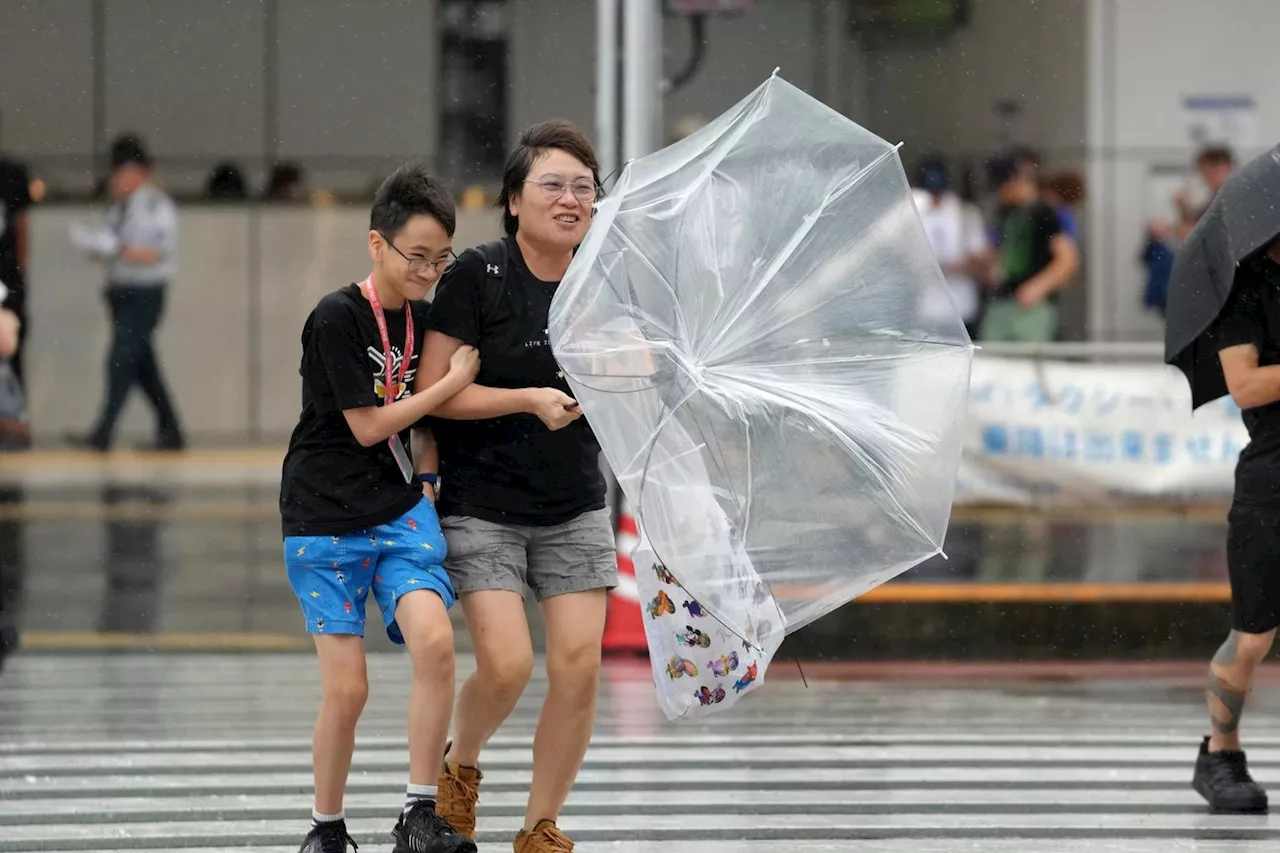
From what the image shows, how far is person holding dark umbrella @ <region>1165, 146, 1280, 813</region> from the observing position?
5.99 meters

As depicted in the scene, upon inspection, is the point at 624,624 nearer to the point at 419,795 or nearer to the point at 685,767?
the point at 685,767

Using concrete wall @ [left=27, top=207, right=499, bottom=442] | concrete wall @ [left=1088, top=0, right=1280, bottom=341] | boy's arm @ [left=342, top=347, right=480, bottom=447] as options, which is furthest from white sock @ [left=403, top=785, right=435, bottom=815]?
concrete wall @ [left=1088, top=0, right=1280, bottom=341]

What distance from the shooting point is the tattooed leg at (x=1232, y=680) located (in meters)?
6.14

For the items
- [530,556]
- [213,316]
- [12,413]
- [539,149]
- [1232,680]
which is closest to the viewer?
[539,149]

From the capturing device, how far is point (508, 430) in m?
5.30

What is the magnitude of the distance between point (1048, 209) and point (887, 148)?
8.42 metres

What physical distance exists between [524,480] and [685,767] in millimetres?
2032

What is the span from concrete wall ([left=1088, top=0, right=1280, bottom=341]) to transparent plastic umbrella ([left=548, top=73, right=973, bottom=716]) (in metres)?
8.70

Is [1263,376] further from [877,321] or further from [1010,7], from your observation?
[1010,7]

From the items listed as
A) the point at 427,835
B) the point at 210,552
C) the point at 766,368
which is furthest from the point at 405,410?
the point at 210,552

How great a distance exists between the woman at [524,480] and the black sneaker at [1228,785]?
6.59 feet

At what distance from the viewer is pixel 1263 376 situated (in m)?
5.96

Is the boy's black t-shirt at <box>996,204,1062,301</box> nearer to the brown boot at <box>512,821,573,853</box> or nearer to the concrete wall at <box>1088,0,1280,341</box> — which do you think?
the concrete wall at <box>1088,0,1280,341</box>

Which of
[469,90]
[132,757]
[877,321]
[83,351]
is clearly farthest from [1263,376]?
[83,351]
